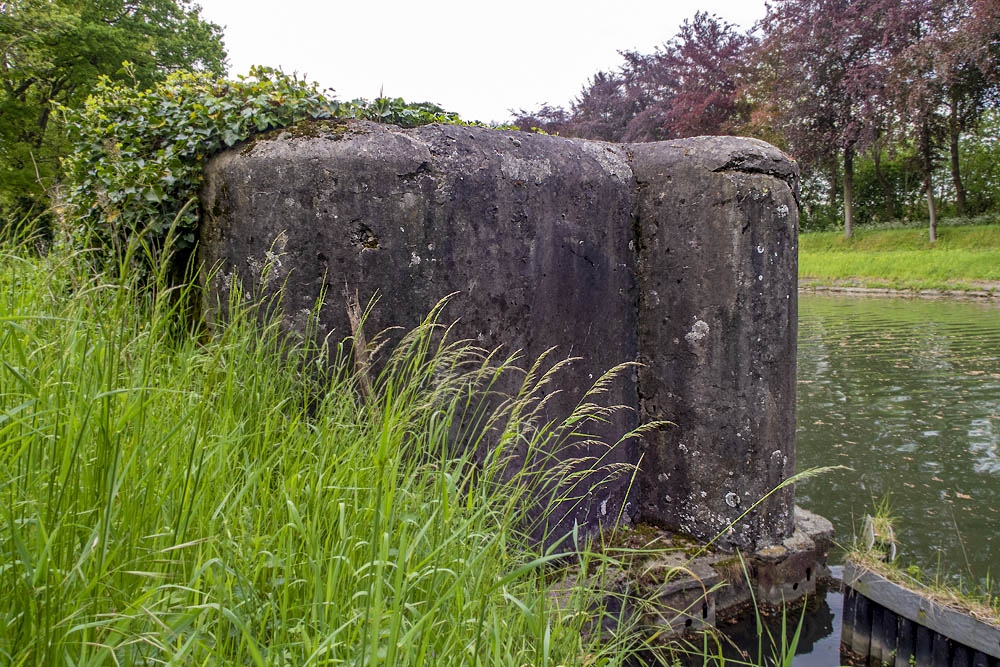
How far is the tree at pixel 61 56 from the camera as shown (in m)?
14.6

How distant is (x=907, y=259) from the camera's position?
19094mm

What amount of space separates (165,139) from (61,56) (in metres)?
18.1

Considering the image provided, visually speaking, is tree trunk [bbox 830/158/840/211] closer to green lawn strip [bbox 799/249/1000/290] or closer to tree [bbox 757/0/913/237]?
tree [bbox 757/0/913/237]

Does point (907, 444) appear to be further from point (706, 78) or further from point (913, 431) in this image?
point (706, 78)

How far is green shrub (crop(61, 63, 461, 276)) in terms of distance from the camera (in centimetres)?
287

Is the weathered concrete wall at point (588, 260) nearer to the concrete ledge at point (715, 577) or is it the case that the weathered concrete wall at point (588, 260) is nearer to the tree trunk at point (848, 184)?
the concrete ledge at point (715, 577)

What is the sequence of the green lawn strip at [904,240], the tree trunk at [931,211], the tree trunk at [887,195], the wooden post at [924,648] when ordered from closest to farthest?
the wooden post at [924,648] < the green lawn strip at [904,240] < the tree trunk at [931,211] < the tree trunk at [887,195]

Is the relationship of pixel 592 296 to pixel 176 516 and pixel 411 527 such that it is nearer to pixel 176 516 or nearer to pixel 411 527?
pixel 411 527

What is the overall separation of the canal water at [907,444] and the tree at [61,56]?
13.6m

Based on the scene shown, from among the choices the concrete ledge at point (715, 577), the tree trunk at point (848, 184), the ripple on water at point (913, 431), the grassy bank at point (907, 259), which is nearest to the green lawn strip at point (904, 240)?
the grassy bank at point (907, 259)

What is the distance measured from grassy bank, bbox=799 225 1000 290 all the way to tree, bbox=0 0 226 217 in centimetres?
1980

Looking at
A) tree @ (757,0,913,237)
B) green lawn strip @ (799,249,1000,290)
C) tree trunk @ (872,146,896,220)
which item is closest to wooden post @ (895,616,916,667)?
green lawn strip @ (799,249,1000,290)

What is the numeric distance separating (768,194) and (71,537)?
323 cm

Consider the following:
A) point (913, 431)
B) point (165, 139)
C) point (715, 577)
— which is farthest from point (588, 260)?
point (913, 431)
